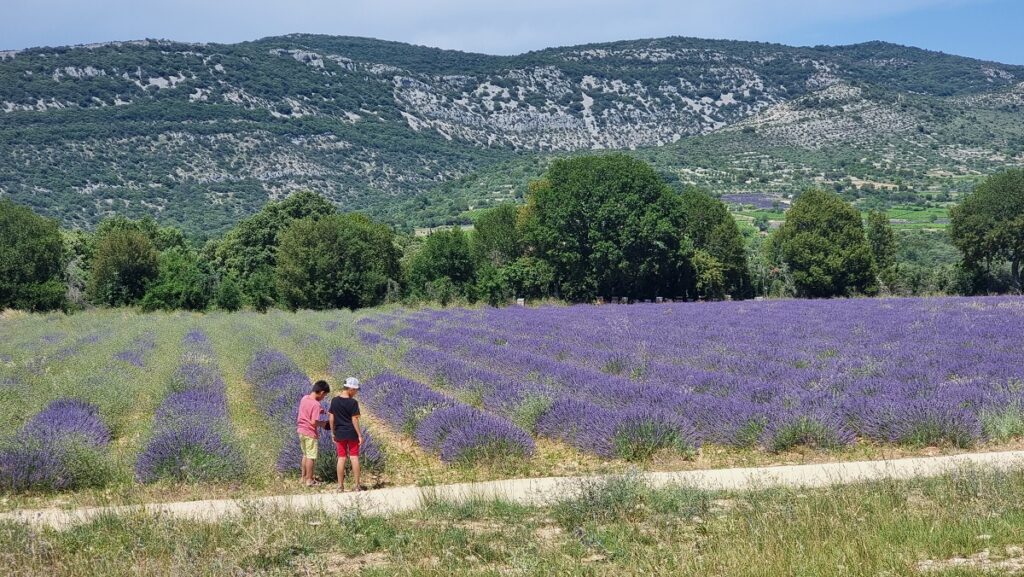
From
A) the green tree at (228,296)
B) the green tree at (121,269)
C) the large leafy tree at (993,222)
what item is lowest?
the green tree at (228,296)

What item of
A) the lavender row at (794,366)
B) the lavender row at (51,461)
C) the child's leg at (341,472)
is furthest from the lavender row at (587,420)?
the lavender row at (51,461)

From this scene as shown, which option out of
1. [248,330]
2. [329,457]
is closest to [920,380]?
[329,457]

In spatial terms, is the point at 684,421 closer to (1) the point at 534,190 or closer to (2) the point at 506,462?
(2) the point at 506,462

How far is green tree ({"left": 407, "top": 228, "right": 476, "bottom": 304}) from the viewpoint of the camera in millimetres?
52906

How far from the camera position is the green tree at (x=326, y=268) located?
166ft

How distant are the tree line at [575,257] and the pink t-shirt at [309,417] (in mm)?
38498

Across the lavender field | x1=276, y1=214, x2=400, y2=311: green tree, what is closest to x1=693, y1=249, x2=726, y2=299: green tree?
x1=276, y1=214, x2=400, y2=311: green tree

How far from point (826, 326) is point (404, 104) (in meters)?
171

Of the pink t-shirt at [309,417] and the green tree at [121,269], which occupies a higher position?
the pink t-shirt at [309,417]

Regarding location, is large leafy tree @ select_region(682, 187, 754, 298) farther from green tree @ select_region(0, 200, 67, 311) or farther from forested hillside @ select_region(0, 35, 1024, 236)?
forested hillside @ select_region(0, 35, 1024, 236)

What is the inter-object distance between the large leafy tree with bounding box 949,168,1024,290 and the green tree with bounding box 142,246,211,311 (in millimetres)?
48823

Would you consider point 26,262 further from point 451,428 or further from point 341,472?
point 341,472

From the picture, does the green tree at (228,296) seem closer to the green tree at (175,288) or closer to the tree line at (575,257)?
the tree line at (575,257)

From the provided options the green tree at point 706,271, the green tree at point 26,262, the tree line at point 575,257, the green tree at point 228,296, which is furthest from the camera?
the green tree at point 228,296
